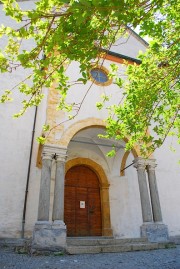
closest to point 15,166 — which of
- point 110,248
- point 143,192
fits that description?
point 110,248

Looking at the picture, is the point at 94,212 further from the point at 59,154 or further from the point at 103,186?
the point at 59,154

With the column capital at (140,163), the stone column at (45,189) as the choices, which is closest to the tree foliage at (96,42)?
the stone column at (45,189)

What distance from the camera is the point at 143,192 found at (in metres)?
7.97

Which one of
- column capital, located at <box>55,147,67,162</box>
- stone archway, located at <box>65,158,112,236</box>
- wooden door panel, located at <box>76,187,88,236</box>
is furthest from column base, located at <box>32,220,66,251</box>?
stone archway, located at <box>65,158,112,236</box>

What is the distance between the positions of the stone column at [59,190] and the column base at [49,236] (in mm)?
289

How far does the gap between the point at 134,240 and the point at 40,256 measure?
10.1ft

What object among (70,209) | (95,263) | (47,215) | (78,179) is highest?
(78,179)

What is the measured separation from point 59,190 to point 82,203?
134 inches

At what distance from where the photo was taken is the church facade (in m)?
7.26

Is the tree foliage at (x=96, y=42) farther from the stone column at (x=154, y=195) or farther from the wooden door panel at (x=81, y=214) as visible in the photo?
the wooden door panel at (x=81, y=214)

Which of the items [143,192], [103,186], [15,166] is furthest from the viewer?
[103,186]

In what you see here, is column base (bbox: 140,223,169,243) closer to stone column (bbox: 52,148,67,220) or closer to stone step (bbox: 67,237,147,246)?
stone step (bbox: 67,237,147,246)

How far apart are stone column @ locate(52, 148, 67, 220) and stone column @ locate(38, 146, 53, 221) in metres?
0.22

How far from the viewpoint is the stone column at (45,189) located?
6.43 meters
